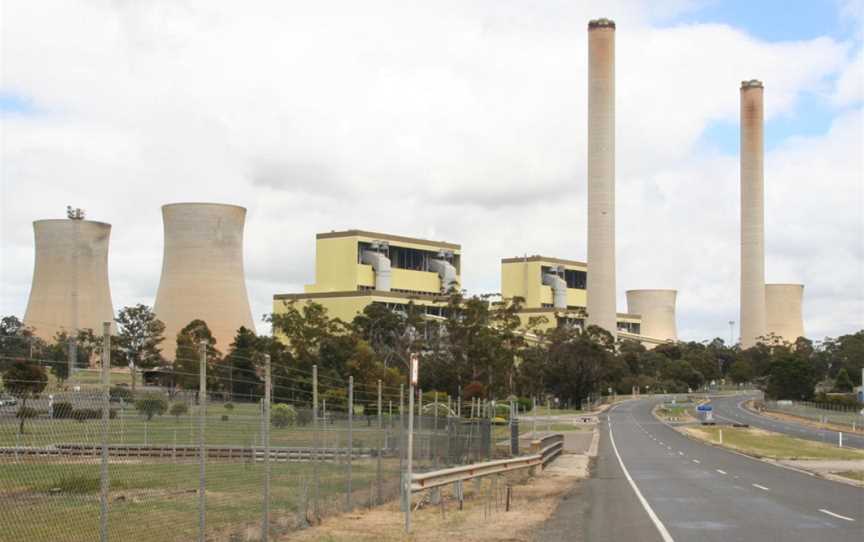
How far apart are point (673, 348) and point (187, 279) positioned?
393 feet

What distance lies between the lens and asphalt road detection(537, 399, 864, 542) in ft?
58.0

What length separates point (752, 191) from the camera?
6688 inches

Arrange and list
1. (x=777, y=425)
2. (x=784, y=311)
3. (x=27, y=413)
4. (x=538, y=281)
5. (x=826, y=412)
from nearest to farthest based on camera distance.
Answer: (x=27, y=413) < (x=777, y=425) < (x=826, y=412) < (x=538, y=281) < (x=784, y=311)

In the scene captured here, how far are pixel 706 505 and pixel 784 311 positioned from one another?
18189 centimetres

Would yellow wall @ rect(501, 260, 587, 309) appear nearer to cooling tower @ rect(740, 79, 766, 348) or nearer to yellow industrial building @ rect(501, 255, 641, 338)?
yellow industrial building @ rect(501, 255, 641, 338)

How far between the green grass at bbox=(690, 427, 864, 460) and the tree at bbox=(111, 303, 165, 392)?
44974mm

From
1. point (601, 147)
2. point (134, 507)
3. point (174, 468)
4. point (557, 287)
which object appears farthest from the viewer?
point (557, 287)

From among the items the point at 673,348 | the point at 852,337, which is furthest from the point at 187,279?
the point at 852,337

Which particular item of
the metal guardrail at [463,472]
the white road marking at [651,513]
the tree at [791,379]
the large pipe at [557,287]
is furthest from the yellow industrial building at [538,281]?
the metal guardrail at [463,472]

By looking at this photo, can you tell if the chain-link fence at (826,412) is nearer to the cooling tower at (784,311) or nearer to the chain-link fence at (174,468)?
the cooling tower at (784,311)

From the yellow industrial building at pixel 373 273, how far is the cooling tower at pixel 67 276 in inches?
1639

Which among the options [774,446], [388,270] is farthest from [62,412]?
[388,270]

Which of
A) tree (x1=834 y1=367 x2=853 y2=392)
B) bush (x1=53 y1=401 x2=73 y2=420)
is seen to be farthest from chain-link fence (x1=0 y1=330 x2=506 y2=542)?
tree (x1=834 y1=367 x2=853 y2=392)

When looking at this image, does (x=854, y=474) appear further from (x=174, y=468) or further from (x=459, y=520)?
(x=174, y=468)
